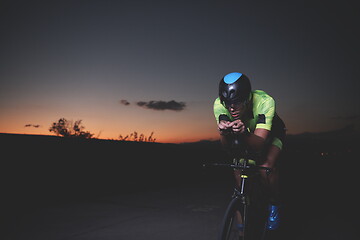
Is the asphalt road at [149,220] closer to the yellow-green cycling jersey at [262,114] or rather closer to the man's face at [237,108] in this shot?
the yellow-green cycling jersey at [262,114]

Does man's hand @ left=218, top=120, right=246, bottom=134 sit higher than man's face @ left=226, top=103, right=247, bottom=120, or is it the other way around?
man's face @ left=226, top=103, right=247, bottom=120

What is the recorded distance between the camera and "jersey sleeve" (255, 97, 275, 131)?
302 cm

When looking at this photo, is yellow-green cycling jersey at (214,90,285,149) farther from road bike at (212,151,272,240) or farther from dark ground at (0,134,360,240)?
dark ground at (0,134,360,240)

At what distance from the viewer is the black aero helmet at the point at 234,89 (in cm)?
291

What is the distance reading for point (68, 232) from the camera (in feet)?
13.7

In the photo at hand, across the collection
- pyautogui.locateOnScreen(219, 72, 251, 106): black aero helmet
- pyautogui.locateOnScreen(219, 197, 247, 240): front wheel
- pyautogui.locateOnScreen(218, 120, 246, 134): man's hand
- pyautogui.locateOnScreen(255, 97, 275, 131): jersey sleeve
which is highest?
pyautogui.locateOnScreen(219, 72, 251, 106): black aero helmet

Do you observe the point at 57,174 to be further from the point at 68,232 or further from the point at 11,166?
the point at 68,232

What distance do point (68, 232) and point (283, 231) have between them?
2875mm

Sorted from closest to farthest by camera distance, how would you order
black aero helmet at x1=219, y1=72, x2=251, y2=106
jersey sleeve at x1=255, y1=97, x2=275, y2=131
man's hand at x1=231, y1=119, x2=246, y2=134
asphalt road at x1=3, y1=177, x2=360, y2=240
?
man's hand at x1=231, y1=119, x2=246, y2=134
black aero helmet at x1=219, y1=72, x2=251, y2=106
jersey sleeve at x1=255, y1=97, x2=275, y2=131
asphalt road at x1=3, y1=177, x2=360, y2=240

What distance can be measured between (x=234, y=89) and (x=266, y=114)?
0.45 metres

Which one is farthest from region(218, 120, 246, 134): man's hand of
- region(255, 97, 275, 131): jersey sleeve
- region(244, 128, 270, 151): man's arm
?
region(255, 97, 275, 131): jersey sleeve

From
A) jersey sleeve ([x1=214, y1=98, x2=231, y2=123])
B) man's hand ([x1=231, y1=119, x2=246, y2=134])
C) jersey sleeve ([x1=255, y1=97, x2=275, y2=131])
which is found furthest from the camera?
jersey sleeve ([x1=214, y1=98, x2=231, y2=123])

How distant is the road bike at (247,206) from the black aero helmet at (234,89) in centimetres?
52

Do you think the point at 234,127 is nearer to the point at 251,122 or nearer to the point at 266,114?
the point at 266,114
